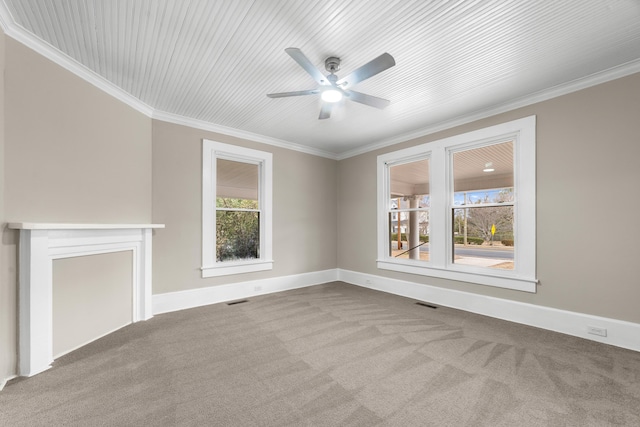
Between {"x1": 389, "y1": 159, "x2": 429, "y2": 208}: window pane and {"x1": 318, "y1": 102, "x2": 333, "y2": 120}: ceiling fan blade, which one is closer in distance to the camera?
{"x1": 318, "y1": 102, "x2": 333, "y2": 120}: ceiling fan blade

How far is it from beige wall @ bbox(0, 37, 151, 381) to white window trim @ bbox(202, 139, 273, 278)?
898 mm

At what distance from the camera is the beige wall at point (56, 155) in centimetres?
212

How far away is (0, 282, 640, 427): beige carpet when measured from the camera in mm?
1708

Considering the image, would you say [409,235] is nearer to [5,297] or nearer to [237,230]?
[237,230]

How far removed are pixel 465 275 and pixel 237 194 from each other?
365cm

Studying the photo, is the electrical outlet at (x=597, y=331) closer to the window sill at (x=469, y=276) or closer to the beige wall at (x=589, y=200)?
the beige wall at (x=589, y=200)

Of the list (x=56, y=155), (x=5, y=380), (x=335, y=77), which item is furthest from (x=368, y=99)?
(x=5, y=380)

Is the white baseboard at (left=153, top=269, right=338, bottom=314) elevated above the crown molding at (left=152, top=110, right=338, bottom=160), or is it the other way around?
the crown molding at (left=152, top=110, right=338, bottom=160)

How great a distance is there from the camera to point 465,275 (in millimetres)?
3799

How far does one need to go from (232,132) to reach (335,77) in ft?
7.91

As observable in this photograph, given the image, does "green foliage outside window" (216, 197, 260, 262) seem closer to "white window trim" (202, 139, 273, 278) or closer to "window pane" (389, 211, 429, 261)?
"white window trim" (202, 139, 273, 278)

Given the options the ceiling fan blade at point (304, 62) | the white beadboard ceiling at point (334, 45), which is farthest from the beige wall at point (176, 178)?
the ceiling fan blade at point (304, 62)

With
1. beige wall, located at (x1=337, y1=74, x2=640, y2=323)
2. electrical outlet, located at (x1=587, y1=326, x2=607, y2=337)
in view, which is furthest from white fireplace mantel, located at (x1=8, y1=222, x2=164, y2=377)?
electrical outlet, located at (x1=587, y1=326, x2=607, y2=337)

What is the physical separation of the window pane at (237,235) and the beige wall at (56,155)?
1.24 metres
